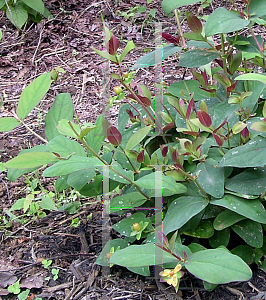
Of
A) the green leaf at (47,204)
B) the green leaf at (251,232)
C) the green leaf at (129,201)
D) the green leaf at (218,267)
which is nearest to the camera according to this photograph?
the green leaf at (218,267)

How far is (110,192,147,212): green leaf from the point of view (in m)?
1.20

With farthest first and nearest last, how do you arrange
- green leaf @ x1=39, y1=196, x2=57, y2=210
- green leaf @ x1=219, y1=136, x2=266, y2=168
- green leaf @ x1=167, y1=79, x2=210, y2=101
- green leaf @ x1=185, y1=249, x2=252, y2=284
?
green leaf @ x1=39, y1=196, x2=57, y2=210
green leaf @ x1=167, y1=79, x2=210, y2=101
green leaf @ x1=219, y1=136, x2=266, y2=168
green leaf @ x1=185, y1=249, x2=252, y2=284

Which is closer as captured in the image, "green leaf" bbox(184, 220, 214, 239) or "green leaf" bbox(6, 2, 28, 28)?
"green leaf" bbox(184, 220, 214, 239)

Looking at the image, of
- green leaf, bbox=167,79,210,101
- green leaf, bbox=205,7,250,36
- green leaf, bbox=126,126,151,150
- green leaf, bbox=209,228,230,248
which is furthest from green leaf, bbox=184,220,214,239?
green leaf, bbox=205,7,250,36

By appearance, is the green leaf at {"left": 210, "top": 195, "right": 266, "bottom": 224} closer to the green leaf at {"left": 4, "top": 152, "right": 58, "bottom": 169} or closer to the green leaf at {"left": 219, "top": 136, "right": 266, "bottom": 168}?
the green leaf at {"left": 219, "top": 136, "right": 266, "bottom": 168}

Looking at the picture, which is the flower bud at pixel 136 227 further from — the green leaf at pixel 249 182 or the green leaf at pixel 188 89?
the green leaf at pixel 188 89

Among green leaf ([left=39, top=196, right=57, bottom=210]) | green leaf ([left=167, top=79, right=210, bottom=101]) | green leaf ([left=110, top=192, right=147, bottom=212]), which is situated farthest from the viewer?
green leaf ([left=39, top=196, right=57, bottom=210])

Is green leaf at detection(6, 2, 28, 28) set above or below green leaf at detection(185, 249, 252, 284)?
above

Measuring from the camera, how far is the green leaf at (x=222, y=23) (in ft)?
3.35

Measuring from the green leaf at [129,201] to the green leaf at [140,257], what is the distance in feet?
0.77

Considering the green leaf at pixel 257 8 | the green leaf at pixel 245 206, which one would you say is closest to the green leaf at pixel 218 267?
the green leaf at pixel 245 206

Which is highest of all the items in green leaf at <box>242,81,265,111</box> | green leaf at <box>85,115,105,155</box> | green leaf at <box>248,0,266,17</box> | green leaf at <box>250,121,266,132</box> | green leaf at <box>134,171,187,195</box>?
green leaf at <box>248,0,266,17</box>

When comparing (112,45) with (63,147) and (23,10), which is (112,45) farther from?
(23,10)

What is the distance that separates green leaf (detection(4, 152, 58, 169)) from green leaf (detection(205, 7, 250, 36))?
0.56 metres
